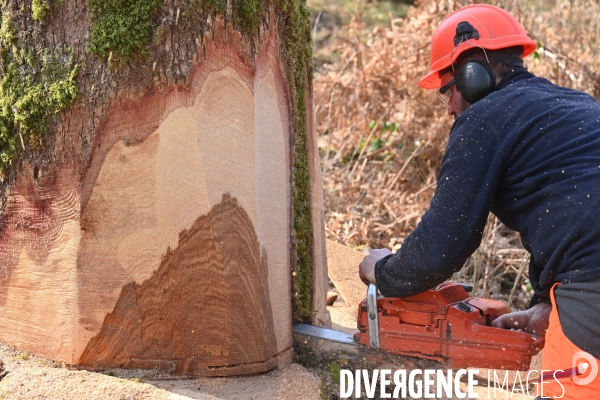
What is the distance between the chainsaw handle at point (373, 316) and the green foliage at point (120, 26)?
134 centimetres

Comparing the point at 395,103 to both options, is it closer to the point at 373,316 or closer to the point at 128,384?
the point at 373,316

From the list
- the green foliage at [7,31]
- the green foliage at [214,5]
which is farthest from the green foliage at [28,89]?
the green foliage at [214,5]

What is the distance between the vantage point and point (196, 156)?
91.9 inches

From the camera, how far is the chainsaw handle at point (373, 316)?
2.59 meters

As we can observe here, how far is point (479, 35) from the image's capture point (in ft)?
7.95

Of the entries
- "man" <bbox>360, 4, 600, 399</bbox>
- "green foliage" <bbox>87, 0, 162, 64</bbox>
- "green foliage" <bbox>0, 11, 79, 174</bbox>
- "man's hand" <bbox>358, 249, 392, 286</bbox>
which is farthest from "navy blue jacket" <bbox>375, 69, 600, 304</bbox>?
"green foliage" <bbox>0, 11, 79, 174</bbox>

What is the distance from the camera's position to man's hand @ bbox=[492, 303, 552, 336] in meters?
2.42

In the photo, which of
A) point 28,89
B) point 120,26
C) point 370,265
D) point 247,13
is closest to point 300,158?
point 370,265

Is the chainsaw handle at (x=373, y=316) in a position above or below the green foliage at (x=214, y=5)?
below

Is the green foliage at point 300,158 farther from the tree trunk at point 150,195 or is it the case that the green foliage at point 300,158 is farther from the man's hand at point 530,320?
the man's hand at point 530,320

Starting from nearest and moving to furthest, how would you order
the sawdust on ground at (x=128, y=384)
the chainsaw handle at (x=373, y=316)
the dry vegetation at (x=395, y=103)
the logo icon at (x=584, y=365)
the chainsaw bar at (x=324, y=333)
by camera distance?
the logo icon at (x=584, y=365) → the sawdust on ground at (x=128, y=384) → the chainsaw handle at (x=373, y=316) → the chainsaw bar at (x=324, y=333) → the dry vegetation at (x=395, y=103)

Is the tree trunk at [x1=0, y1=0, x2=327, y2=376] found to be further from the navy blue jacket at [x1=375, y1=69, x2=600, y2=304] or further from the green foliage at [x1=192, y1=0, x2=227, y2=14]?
the navy blue jacket at [x1=375, y1=69, x2=600, y2=304]

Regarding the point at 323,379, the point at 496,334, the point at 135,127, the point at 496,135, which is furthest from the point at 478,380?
the point at 135,127

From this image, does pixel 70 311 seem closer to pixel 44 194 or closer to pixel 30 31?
pixel 44 194
